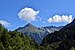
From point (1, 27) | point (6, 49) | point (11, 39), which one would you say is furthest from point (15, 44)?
point (1, 27)

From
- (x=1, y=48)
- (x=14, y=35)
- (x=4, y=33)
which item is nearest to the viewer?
(x=1, y=48)

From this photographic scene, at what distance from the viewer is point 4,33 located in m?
147

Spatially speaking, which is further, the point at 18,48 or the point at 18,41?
the point at 18,41

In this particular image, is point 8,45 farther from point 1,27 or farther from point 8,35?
point 1,27

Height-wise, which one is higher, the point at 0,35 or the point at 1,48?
A: the point at 0,35

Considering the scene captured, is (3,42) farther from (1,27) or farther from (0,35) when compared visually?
(1,27)

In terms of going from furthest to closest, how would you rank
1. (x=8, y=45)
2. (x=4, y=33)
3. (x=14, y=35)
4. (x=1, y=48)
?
(x=14, y=35) < (x=4, y=33) < (x=8, y=45) < (x=1, y=48)

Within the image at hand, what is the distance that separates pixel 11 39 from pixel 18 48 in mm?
8613

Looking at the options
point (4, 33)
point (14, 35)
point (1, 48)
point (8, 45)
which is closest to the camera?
point (1, 48)

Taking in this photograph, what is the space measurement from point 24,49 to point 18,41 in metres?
9.12

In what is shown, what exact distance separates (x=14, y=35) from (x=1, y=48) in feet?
118

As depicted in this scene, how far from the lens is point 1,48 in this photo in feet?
412

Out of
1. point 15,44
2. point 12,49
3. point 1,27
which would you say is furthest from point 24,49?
point 1,27

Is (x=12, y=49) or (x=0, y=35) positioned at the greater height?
(x=0, y=35)
